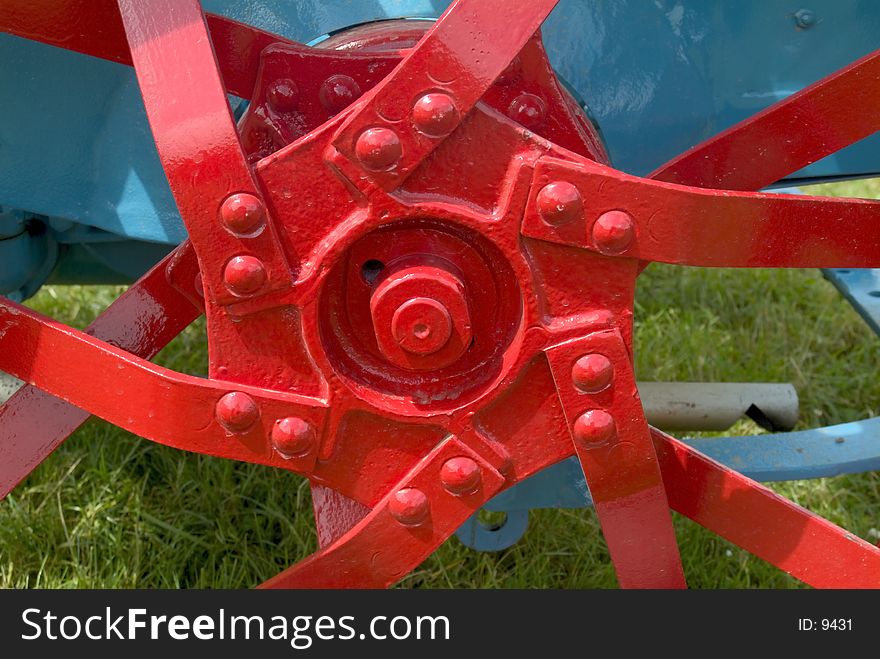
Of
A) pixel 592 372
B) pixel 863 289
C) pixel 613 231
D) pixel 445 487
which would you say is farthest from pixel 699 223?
pixel 863 289

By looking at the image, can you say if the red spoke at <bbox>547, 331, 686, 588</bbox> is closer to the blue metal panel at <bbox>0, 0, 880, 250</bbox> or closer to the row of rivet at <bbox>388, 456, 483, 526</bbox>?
the row of rivet at <bbox>388, 456, 483, 526</bbox>

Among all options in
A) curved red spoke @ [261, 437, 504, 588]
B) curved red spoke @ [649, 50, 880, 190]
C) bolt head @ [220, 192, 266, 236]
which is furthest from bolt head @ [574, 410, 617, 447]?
bolt head @ [220, 192, 266, 236]

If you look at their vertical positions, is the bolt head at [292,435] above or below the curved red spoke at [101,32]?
below

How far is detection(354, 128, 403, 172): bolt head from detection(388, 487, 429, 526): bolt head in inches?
16.0

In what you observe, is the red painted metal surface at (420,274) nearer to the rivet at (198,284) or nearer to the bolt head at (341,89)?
the bolt head at (341,89)

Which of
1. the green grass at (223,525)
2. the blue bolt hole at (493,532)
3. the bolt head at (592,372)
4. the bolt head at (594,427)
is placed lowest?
the green grass at (223,525)

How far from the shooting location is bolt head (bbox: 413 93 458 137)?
3.59ft

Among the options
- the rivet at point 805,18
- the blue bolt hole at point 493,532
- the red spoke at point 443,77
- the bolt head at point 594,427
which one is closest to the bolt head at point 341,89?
the red spoke at point 443,77

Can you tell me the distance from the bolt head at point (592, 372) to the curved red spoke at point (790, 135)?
29 cm

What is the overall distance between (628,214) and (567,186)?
81 millimetres

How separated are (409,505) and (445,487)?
0.16 feet

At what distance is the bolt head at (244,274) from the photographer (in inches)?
44.3
